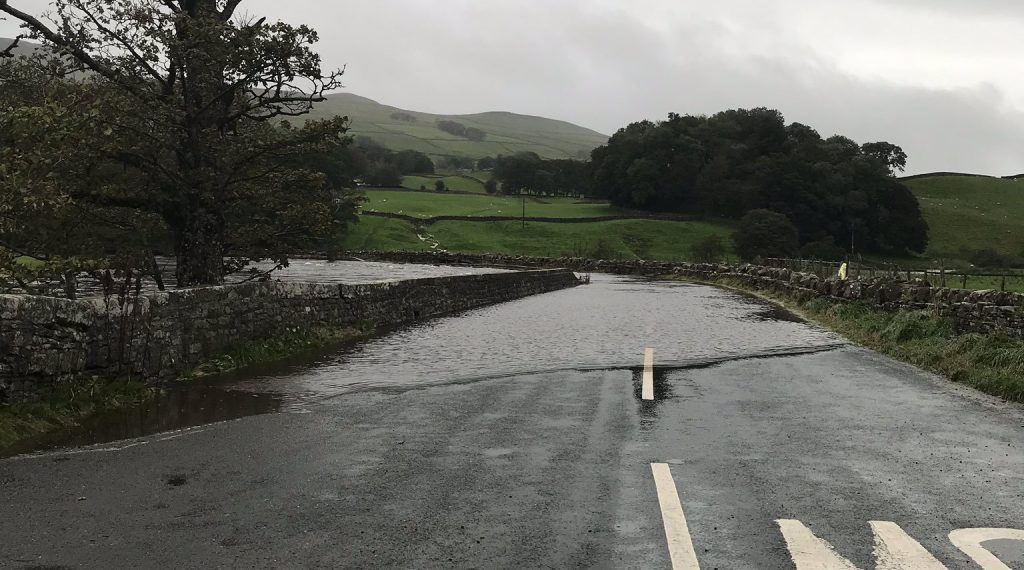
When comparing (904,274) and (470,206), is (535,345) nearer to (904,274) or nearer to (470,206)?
(904,274)

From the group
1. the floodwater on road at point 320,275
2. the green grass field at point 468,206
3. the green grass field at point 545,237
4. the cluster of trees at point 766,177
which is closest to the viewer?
the floodwater on road at point 320,275

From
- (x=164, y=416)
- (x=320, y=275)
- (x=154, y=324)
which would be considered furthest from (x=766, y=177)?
(x=164, y=416)

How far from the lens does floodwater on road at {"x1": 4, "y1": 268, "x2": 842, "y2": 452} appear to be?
9.92 metres

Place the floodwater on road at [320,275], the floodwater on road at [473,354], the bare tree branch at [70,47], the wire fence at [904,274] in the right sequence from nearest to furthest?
the floodwater on road at [473,354], the bare tree branch at [70,47], the wire fence at [904,274], the floodwater on road at [320,275]

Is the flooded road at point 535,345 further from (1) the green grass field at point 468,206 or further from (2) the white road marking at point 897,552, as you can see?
(1) the green grass field at point 468,206

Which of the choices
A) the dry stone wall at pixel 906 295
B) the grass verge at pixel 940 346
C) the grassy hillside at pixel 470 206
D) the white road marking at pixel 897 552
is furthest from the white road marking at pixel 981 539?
the grassy hillside at pixel 470 206

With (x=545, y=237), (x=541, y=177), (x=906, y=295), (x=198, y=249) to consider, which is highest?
(x=541, y=177)

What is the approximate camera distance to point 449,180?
193 m

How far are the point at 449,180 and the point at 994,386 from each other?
603ft

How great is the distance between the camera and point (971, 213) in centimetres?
14625

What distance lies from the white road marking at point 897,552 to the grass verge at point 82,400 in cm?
731

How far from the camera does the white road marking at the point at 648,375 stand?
37.1 feet

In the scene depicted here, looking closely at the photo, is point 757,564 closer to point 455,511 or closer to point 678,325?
point 455,511

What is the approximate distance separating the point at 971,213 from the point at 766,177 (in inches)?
1829
